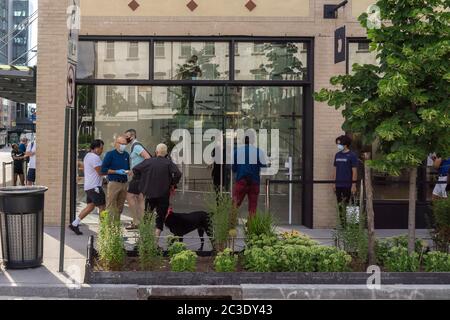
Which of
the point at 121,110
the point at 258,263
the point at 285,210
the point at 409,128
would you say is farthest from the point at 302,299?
the point at 121,110

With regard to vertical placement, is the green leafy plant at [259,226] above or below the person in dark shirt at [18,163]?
below

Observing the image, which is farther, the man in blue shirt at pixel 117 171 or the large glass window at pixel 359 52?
the large glass window at pixel 359 52

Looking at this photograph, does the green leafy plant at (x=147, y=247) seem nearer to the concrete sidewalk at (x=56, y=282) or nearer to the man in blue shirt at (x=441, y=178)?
the concrete sidewalk at (x=56, y=282)

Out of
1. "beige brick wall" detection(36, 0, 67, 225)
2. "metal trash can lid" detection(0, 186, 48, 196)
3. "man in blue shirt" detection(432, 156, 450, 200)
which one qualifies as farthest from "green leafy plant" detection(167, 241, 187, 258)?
"man in blue shirt" detection(432, 156, 450, 200)

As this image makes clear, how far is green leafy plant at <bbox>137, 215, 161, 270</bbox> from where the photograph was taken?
7309 mm

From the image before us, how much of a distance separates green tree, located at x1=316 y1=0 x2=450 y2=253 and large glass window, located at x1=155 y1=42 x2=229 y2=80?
4.48 meters

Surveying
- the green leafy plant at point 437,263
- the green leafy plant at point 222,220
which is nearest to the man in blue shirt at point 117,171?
the green leafy plant at point 222,220

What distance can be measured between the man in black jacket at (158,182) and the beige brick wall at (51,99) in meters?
2.85

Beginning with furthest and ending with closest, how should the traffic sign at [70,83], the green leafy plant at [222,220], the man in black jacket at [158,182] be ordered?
1. the man in black jacket at [158,182]
2. the green leafy plant at [222,220]
3. the traffic sign at [70,83]

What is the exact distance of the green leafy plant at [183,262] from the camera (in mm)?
7160

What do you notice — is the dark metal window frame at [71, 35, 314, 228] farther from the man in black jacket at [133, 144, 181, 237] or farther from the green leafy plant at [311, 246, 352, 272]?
the green leafy plant at [311, 246, 352, 272]

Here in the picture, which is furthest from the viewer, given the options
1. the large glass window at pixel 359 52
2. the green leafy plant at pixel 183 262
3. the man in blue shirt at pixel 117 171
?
the large glass window at pixel 359 52

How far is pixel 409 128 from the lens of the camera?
23.9 feet

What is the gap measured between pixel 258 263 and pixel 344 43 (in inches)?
205
